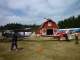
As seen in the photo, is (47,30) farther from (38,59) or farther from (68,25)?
(68,25)

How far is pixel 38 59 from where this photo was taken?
46.1 feet

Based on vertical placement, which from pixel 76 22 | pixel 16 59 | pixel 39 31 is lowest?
pixel 16 59

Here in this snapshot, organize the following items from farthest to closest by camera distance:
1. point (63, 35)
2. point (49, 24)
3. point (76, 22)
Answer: point (76, 22) < point (49, 24) < point (63, 35)

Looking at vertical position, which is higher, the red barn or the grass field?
the red barn

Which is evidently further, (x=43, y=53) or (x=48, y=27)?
(x=48, y=27)

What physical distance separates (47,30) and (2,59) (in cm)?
3786

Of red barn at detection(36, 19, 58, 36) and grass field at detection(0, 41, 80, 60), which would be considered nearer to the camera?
grass field at detection(0, 41, 80, 60)

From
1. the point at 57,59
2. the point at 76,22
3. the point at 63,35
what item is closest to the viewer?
the point at 57,59

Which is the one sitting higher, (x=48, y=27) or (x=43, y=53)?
(x=48, y=27)

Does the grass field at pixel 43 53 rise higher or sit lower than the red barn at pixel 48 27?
lower

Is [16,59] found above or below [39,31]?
below

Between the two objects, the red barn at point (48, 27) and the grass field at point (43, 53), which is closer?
the grass field at point (43, 53)

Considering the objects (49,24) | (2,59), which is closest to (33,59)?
(2,59)

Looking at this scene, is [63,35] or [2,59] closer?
[2,59]
